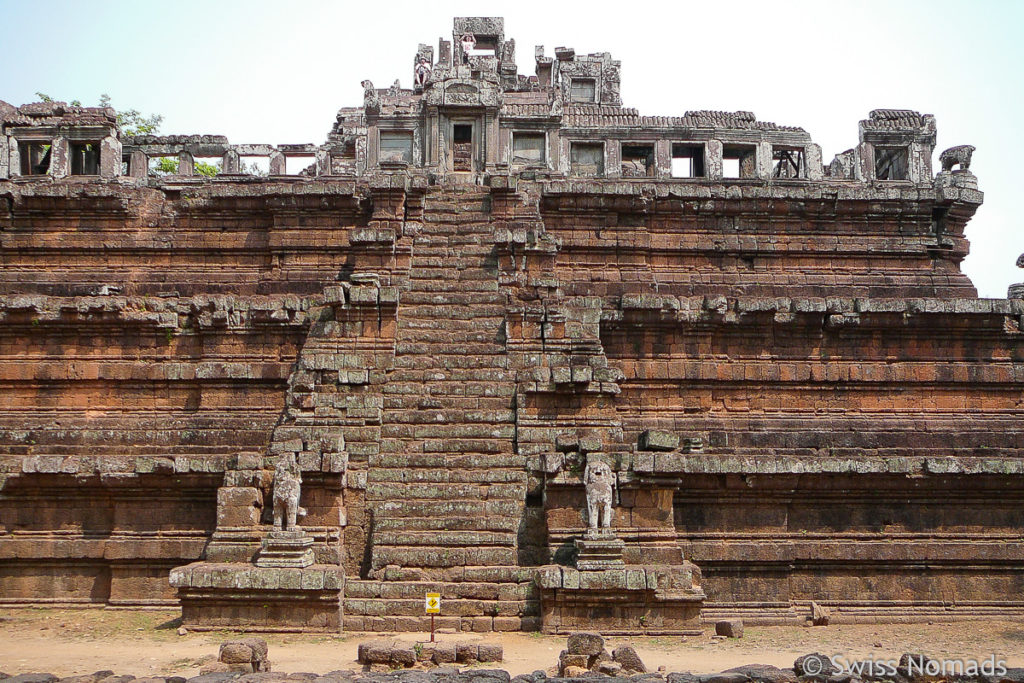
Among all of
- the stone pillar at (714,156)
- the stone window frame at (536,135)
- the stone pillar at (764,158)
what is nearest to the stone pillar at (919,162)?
the stone pillar at (764,158)

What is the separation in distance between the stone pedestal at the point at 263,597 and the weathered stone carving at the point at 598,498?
2.97 metres

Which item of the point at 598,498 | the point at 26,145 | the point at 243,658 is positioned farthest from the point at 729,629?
the point at 26,145

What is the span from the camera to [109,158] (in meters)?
21.9

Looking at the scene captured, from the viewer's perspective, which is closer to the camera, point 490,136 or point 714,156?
point 490,136

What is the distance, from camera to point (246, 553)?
1095 cm

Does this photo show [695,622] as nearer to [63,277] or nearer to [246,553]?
[246,553]

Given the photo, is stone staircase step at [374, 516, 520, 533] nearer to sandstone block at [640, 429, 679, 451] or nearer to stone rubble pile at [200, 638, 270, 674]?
sandstone block at [640, 429, 679, 451]

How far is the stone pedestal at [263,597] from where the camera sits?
405 inches

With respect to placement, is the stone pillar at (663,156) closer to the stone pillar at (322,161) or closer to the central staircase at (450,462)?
the stone pillar at (322,161)

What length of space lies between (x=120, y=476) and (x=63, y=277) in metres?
6.55

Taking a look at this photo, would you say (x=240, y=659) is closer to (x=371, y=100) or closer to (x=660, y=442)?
(x=660, y=442)

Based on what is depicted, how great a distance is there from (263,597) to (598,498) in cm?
401

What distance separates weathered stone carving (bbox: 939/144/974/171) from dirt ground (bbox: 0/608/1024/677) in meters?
11.3

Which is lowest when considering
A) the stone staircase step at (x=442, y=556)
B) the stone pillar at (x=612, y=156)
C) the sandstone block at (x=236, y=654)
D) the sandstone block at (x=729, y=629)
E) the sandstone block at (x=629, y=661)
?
the sandstone block at (x=729, y=629)
